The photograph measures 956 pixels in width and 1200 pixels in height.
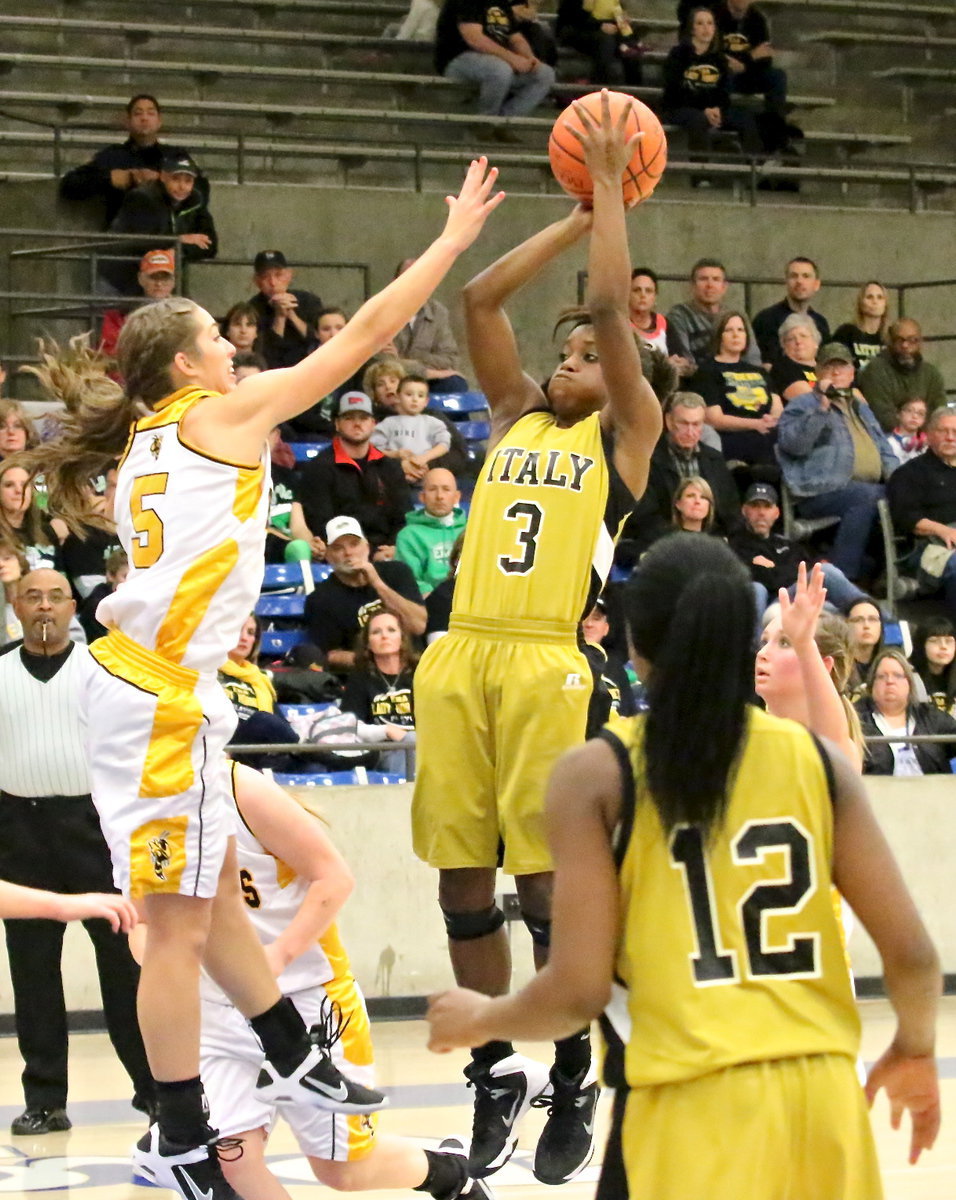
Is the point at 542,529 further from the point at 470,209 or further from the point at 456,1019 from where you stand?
the point at 456,1019

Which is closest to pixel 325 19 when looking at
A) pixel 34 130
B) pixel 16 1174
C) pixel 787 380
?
pixel 34 130

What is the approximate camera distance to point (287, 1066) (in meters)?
4.44

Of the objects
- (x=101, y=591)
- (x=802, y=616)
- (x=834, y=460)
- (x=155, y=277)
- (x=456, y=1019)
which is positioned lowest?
(x=456, y=1019)

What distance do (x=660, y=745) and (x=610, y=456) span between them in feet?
7.30

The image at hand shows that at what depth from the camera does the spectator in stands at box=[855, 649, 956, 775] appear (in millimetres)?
9805

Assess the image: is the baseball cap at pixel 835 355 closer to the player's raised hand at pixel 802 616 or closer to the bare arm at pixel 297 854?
the bare arm at pixel 297 854

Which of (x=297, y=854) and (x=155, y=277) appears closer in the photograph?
(x=297, y=854)

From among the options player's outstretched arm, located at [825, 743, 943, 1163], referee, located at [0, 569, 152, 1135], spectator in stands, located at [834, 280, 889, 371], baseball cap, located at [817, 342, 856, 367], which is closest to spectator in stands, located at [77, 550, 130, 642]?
referee, located at [0, 569, 152, 1135]

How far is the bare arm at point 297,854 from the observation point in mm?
4543

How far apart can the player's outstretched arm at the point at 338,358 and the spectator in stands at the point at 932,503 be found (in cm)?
751

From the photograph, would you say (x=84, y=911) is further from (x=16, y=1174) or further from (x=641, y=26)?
(x=641, y=26)

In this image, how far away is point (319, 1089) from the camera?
176 inches

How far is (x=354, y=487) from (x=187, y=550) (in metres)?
6.52

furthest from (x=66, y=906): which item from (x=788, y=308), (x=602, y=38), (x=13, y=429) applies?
(x=602, y=38)
